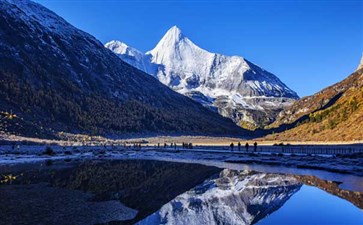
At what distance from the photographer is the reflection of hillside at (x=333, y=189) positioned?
64.0 ft

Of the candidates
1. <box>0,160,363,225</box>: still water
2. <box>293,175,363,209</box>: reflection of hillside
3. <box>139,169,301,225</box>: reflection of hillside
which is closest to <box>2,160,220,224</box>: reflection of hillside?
<box>0,160,363,225</box>: still water

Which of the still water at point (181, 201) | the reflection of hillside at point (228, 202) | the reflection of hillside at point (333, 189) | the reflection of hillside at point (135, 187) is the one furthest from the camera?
the reflection of hillside at point (135, 187)

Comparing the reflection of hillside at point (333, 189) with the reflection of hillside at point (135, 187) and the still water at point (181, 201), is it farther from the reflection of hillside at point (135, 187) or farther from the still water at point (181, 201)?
the reflection of hillside at point (135, 187)

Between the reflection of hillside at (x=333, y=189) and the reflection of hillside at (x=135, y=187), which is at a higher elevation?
the reflection of hillside at (x=333, y=189)

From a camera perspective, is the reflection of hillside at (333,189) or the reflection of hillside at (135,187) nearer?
the reflection of hillside at (333,189)

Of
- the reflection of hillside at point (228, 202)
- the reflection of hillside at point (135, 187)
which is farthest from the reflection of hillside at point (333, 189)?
the reflection of hillside at point (135, 187)

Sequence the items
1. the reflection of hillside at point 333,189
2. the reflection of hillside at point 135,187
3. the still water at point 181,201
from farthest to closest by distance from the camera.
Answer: the reflection of hillside at point 135,187 < the reflection of hillside at point 333,189 < the still water at point 181,201

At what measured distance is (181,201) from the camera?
20234 mm

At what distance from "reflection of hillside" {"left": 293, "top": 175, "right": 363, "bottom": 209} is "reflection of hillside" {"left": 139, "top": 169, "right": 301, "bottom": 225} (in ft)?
3.41

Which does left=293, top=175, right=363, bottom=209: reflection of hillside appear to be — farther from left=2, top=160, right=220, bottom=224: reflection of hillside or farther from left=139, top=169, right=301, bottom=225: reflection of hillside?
left=2, top=160, right=220, bottom=224: reflection of hillside

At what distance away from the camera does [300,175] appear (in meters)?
31.8

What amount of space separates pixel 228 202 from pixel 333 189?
7.62 meters

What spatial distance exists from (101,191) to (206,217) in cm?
983

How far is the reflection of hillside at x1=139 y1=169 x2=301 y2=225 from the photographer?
15.9 metres
